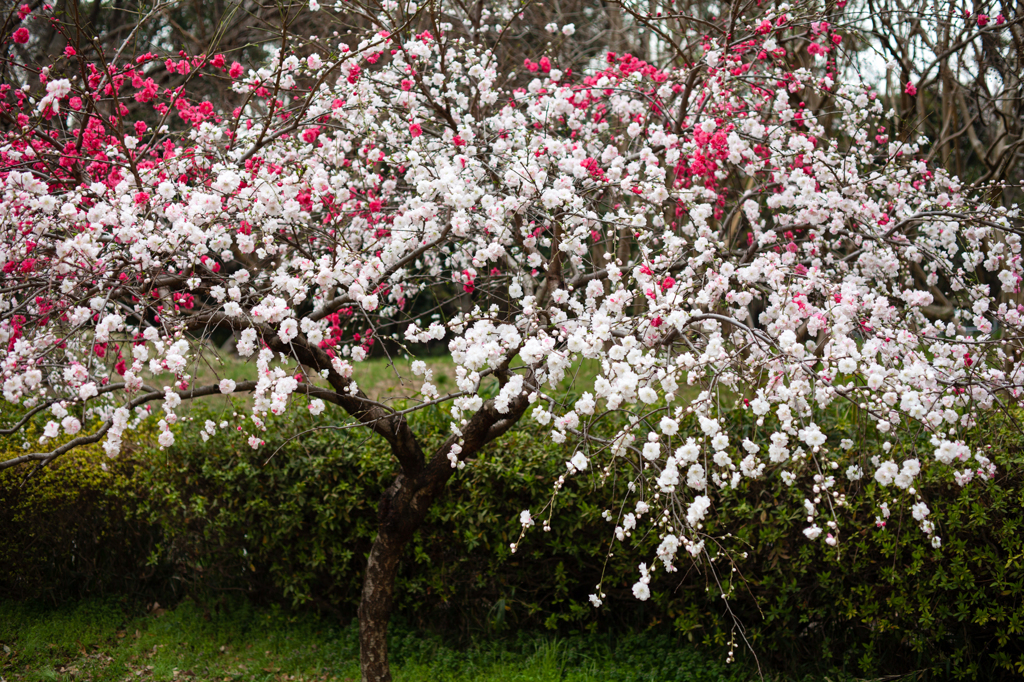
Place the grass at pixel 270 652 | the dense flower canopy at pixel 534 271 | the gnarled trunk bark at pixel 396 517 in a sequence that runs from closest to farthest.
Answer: the dense flower canopy at pixel 534 271
the gnarled trunk bark at pixel 396 517
the grass at pixel 270 652

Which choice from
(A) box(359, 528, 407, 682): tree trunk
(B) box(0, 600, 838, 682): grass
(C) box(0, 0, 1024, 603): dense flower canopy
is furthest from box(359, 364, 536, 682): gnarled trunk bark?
(B) box(0, 600, 838, 682): grass

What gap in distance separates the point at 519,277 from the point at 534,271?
960 mm

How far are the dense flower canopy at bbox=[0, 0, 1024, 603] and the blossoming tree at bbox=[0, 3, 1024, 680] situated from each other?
0.07 ft

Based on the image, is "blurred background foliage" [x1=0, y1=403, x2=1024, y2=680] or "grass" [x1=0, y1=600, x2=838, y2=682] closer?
"blurred background foliage" [x1=0, y1=403, x2=1024, y2=680]

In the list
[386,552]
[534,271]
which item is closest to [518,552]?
[386,552]

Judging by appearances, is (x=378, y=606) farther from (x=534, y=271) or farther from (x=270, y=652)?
(x=534, y=271)

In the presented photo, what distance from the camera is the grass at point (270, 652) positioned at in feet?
12.2

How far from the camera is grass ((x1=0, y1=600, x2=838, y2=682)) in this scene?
371 centimetres

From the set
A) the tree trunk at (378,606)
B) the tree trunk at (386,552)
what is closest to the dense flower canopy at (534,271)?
the tree trunk at (386,552)

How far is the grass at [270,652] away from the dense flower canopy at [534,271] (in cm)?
72

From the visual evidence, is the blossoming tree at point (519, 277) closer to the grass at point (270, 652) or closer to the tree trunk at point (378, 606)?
the tree trunk at point (378, 606)

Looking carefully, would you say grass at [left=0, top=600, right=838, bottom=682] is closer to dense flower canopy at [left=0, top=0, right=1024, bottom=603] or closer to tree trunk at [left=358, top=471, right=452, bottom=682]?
tree trunk at [left=358, top=471, right=452, bottom=682]

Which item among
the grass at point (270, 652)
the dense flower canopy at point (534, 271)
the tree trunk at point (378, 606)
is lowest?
the grass at point (270, 652)

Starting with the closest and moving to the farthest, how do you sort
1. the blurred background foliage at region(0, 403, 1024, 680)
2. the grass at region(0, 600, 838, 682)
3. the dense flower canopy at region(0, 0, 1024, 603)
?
the dense flower canopy at region(0, 0, 1024, 603), the blurred background foliage at region(0, 403, 1024, 680), the grass at region(0, 600, 838, 682)
